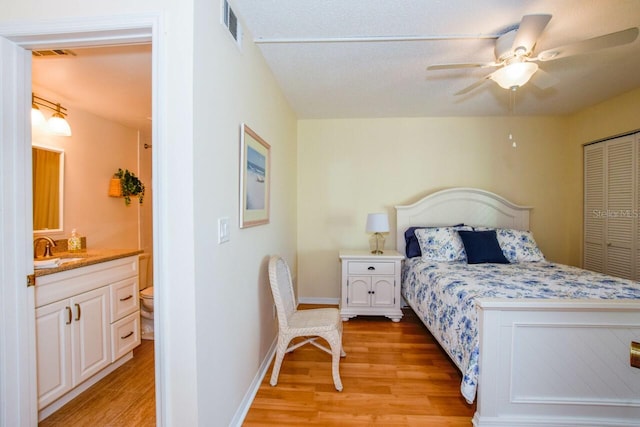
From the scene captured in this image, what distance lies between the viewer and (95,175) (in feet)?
9.34

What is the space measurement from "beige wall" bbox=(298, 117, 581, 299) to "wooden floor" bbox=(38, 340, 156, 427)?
1.94 m

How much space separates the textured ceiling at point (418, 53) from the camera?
159cm

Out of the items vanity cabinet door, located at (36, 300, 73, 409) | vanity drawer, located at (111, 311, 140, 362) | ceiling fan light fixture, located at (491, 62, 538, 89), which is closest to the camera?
vanity cabinet door, located at (36, 300, 73, 409)

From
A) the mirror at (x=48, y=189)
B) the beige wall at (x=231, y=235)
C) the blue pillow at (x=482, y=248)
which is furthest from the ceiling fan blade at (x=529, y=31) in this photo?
the mirror at (x=48, y=189)

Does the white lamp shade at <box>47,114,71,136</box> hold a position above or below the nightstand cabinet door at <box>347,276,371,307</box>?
above

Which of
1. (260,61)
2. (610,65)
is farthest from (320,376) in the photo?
(610,65)

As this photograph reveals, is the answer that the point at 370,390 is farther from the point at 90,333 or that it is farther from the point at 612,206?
the point at 612,206

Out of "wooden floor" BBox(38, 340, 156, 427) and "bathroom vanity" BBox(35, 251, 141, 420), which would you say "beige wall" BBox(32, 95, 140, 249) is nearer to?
"bathroom vanity" BBox(35, 251, 141, 420)

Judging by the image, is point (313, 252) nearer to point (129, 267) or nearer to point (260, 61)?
point (129, 267)

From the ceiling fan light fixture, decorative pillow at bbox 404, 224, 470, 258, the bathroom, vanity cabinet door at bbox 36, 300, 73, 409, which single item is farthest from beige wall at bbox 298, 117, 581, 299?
vanity cabinet door at bbox 36, 300, 73, 409

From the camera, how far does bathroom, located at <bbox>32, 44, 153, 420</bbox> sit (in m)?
1.95

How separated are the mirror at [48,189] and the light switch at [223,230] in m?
1.90

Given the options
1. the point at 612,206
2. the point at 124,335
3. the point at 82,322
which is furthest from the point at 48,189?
the point at 612,206

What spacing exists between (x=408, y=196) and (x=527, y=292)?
1799mm
